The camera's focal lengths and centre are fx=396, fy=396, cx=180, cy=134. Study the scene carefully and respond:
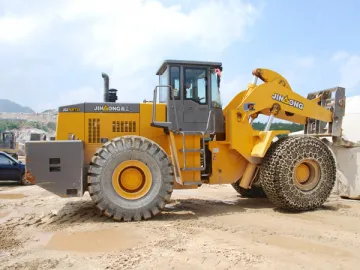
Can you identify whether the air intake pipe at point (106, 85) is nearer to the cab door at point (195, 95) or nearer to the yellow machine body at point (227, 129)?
the yellow machine body at point (227, 129)

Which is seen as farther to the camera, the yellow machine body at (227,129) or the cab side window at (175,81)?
the cab side window at (175,81)

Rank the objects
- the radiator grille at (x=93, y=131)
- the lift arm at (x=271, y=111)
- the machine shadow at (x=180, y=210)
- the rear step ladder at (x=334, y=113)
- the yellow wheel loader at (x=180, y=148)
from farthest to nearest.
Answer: the rear step ladder at (x=334, y=113), the lift arm at (x=271, y=111), the radiator grille at (x=93, y=131), the machine shadow at (x=180, y=210), the yellow wheel loader at (x=180, y=148)

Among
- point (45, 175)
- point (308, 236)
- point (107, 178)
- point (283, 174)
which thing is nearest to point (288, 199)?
point (283, 174)

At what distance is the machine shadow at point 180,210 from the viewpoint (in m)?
7.36

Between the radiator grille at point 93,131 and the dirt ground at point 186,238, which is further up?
the radiator grille at point 93,131

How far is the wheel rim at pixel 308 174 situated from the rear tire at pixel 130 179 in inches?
110

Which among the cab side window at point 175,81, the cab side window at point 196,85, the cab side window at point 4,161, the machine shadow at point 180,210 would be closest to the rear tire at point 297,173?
the machine shadow at point 180,210

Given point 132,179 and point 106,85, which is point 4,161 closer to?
point 106,85

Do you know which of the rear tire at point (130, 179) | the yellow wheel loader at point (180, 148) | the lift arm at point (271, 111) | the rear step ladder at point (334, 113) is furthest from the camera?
the rear step ladder at point (334, 113)

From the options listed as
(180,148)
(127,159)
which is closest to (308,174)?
(180,148)

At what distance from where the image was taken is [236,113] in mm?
8516

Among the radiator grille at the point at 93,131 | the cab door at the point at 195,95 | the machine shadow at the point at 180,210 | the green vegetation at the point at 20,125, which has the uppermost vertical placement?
the green vegetation at the point at 20,125

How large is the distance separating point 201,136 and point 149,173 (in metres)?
1.50

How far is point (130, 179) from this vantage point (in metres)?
7.38
